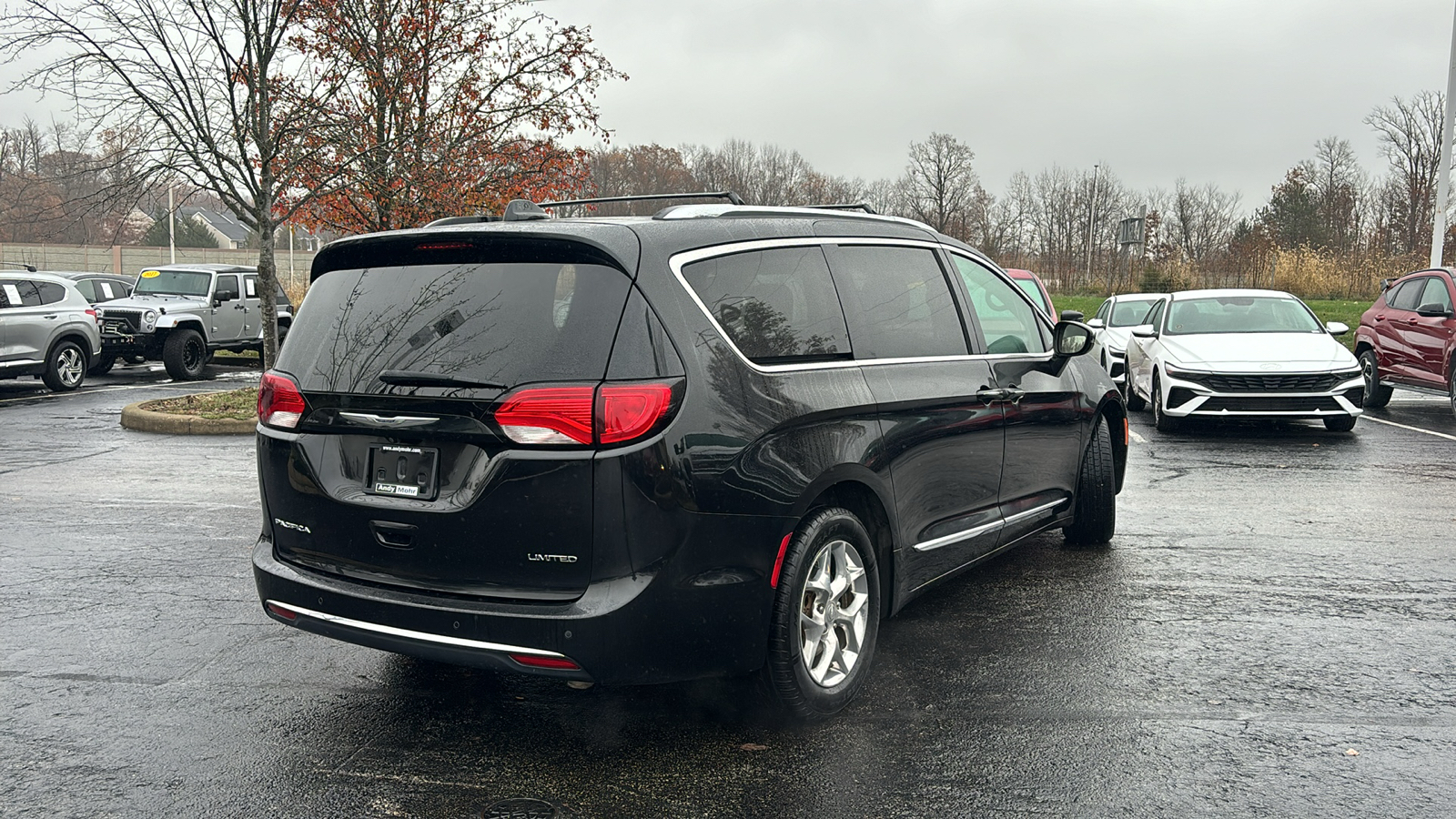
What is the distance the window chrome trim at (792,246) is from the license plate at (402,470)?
950 millimetres

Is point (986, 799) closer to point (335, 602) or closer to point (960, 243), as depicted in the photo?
point (335, 602)

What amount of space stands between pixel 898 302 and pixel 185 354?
18.4 m

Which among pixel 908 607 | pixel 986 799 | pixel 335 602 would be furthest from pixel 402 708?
pixel 908 607

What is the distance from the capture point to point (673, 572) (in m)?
3.47

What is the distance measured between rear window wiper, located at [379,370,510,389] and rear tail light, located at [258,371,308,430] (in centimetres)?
40

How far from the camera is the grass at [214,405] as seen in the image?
13.1m

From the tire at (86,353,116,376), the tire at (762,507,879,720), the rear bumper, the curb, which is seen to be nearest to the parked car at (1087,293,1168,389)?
the curb

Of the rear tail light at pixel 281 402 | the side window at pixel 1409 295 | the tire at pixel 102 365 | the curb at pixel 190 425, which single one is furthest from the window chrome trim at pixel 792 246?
the tire at pixel 102 365

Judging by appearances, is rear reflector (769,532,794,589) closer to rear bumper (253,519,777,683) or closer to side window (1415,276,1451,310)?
rear bumper (253,519,777,683)

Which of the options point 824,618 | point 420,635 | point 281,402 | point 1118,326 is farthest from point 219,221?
point 824,618

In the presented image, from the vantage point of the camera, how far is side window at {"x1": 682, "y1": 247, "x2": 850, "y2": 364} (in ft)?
12.4

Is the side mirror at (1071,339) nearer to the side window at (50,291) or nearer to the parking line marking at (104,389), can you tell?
the parking line marking at (104,389)

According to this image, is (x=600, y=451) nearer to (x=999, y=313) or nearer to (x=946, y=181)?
(x=999, y=313)

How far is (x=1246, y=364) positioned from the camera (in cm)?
1175
